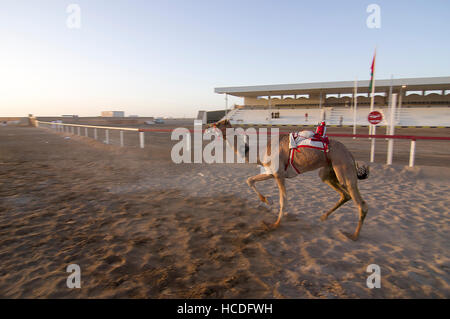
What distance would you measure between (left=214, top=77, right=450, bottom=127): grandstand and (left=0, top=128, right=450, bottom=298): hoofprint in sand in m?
32.9

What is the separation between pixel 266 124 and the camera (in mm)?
41719

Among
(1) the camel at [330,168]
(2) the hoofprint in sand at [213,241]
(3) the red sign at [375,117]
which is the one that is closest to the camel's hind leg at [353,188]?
(1) the camel at [330,168]

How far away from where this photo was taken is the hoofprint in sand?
2811 mm

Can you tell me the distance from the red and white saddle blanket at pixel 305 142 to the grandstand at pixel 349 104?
3380 centimetres

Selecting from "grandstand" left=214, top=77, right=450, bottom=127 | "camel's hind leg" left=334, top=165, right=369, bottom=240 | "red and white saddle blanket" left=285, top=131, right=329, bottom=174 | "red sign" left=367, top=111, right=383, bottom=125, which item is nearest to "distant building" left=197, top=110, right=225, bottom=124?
"grandstand" left=214, top=77, right=450, bottom=127

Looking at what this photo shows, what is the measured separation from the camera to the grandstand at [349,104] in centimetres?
3519

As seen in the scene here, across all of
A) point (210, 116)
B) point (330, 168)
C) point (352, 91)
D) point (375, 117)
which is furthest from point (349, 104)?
point (330, 168)

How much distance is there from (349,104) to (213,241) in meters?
48.8

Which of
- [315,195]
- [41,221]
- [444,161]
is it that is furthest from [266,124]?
[41,221]

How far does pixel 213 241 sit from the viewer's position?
3844 millimetres

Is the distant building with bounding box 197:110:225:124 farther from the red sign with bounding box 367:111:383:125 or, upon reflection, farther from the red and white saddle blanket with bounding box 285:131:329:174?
the red and white saddle blanket with bounding box 285:131:329:174

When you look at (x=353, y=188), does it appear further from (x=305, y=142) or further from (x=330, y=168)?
(x=305, y=142)
